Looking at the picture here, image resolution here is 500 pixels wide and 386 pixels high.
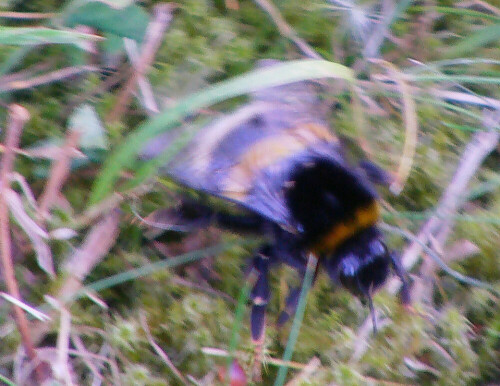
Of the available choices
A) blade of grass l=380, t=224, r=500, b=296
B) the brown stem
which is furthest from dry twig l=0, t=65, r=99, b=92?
blade of grass l=380, t=224, r=500, b=296

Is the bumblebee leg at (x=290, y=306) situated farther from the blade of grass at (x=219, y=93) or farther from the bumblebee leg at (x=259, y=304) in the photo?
the blade of grass at (x=219, y=93)

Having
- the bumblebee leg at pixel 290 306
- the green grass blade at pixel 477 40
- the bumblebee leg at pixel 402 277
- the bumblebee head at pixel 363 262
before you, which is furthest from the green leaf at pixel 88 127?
the green grass blade at pixel 477 40

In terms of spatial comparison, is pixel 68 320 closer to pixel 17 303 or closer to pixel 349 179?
pixel 17 303

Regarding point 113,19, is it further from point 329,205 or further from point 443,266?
point 443,266

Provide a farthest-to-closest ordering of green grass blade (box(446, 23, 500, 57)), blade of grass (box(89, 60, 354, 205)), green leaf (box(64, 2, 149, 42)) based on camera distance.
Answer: green grass blade (box(446, 23, 500, 57)), green leaf (box(64, 2, 149, 42)), blade of grass (box(89, 60, 354, 205))

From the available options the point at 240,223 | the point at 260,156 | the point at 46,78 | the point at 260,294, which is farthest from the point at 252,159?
the point at 46,78

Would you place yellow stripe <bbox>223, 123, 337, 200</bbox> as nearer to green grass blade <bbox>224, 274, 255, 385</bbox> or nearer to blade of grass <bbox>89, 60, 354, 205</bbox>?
blade of grass <bbox>89, 60, 354, 205</bbox>
